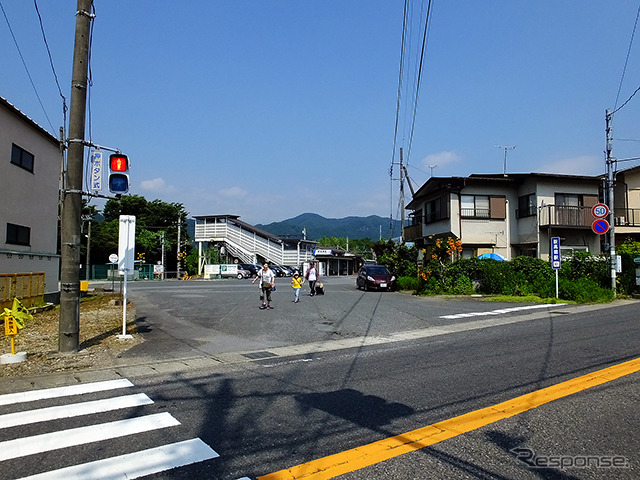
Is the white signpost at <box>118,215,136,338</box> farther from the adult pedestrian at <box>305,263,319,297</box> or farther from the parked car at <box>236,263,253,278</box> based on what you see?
the parked car at <box>236,263,253,278</box>

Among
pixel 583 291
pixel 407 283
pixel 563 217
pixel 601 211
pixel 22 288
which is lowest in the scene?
pixel 407 283

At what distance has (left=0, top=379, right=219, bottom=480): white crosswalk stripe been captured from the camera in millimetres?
3680

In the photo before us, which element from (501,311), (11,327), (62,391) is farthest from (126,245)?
(501,311)

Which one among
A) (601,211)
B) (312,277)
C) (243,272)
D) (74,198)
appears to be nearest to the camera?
(74,198)

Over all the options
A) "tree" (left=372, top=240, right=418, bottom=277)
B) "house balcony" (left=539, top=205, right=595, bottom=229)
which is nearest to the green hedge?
"tree" (left=372, top=240, right=418, bottom=277)

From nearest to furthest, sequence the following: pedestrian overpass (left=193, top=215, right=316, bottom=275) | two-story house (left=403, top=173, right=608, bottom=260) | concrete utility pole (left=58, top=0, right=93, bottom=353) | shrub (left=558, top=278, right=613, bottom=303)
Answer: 1. concrete utility pole (left=58, top=0, right=93, bottom=353)
2. shrub (left=558, top=278, right=613, bottom=303)
3. two-story house (left=403, top=173, right=608, bottom=260)
4. pedestrian overpass (left=193, top=215, right=316, bottom=275)

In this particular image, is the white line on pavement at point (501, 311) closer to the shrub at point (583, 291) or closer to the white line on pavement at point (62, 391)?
the shrub at point (583, 291)

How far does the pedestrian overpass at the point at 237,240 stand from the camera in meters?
60.9

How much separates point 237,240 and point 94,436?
57.9 meters

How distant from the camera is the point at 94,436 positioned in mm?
4414

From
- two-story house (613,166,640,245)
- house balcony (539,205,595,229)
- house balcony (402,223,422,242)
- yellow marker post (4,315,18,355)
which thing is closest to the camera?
yellow marker post (4,315,18,355)

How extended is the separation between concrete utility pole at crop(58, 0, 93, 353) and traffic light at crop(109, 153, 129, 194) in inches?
33.1

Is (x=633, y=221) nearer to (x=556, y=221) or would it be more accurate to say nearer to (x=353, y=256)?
(x=556, y=221)

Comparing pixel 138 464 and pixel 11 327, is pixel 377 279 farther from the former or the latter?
pixel 138 464
